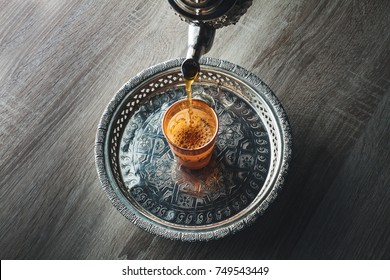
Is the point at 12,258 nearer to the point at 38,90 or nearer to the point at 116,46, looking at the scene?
the point at 38,90

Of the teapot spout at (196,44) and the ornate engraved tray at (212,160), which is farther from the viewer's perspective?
the ornate engraved tray at (212,160)

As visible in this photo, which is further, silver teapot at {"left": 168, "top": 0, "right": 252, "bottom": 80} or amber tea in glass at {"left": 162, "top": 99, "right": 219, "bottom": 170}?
amber tea in glass at {"left": 162, "top": 99, "right": 219, "bottom": 170}

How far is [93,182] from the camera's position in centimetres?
75

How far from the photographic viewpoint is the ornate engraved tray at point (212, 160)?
67cm

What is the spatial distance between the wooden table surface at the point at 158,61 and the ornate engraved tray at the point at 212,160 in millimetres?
55

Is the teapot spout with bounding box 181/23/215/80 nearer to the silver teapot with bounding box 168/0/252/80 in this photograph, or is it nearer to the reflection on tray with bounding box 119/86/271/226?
the silver teapot with bounding box 168/0/252/80

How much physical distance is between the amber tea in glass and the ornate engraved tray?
0.04m

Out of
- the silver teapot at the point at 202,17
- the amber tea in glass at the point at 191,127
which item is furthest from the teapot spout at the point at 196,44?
the amber tea in glass at the point at 191,127

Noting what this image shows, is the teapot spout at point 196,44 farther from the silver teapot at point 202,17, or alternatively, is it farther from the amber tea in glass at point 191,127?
the amber tea in glass at point 191,127

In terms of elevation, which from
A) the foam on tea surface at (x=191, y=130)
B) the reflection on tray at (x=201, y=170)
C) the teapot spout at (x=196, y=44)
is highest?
the teapot spout at (x=196, y=44)

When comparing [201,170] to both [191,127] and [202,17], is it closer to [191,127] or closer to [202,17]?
[191,127]

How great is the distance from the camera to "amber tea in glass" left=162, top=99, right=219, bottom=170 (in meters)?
0.67

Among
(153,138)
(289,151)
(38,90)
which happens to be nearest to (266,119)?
(289,151)

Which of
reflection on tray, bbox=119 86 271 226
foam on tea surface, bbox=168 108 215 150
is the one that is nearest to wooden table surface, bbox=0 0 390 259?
reflection on tray, bbox=119 86 271 226
